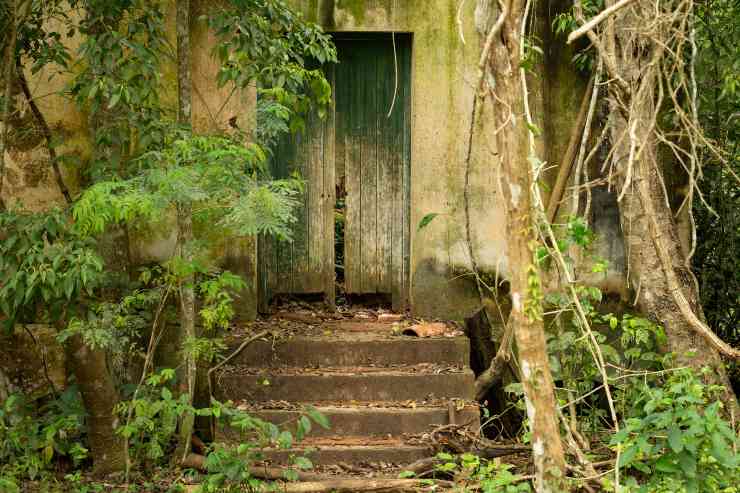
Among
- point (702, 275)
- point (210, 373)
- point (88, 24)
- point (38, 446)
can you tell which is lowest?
point (38, 446)

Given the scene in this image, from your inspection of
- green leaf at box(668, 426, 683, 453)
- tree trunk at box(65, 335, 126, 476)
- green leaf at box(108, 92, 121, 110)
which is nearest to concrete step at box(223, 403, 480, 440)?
tree trunk at box(65, 335, 126, 476)

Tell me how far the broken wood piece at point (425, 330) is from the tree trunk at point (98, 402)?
238 centimetres

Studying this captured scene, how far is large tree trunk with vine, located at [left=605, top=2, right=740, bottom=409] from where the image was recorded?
613 cm

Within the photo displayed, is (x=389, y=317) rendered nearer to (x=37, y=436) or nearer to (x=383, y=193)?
(x=383, y=193)

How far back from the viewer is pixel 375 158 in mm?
8047

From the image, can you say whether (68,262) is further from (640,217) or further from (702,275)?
(702,275)

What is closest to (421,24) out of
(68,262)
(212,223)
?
(212,223)

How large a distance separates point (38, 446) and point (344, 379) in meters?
2.17

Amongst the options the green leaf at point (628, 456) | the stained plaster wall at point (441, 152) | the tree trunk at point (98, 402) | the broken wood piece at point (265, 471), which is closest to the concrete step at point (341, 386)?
the broken wood piece at point (265, 471)

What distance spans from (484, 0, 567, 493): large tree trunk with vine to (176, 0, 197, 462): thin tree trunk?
2.44 m

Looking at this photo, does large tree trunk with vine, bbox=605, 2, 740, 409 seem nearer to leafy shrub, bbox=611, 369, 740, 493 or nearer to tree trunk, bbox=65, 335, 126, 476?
leafy shrub, bbox=611, 369, 740, 493

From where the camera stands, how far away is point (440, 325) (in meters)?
7.50

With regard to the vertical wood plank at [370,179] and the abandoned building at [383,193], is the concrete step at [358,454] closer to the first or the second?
the abandoned building at [383,193]

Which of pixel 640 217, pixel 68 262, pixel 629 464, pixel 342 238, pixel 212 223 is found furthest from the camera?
pixel 342 238
